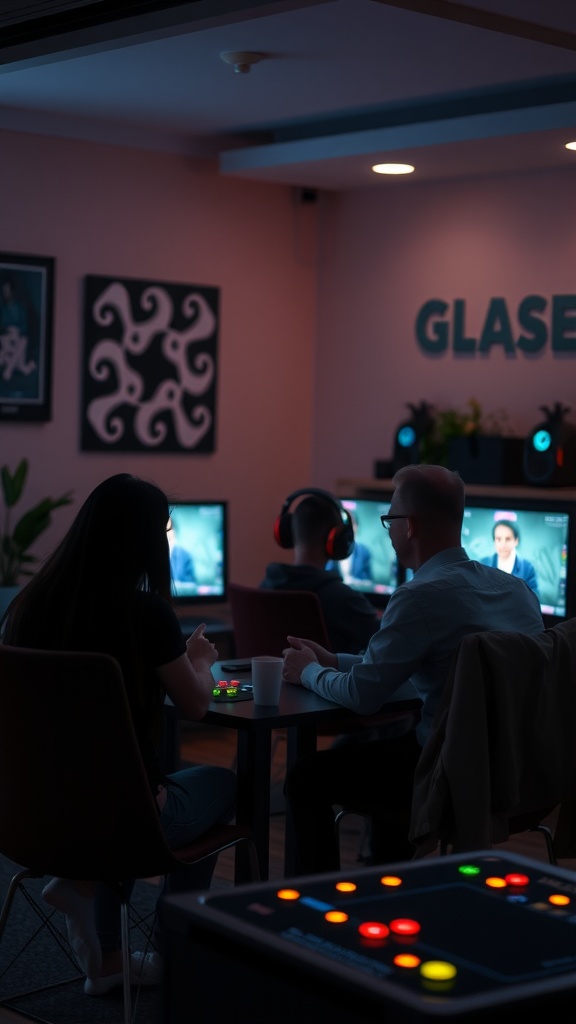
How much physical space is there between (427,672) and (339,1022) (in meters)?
1.94

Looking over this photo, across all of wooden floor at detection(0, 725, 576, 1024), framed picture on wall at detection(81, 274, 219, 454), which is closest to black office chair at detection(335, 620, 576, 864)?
wooden floor at detection(0, 725, 576, 1024)

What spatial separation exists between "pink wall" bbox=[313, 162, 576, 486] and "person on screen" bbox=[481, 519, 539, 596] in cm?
67

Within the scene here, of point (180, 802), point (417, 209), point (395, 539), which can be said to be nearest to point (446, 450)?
point (417, 209)

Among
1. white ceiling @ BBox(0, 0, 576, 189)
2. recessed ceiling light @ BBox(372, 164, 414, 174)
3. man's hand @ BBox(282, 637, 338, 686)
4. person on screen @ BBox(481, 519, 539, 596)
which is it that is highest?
white ceiling @ BBox(0, 0, 576, 189)

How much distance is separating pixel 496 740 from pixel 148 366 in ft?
12.0

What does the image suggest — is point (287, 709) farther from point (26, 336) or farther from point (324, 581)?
point (26, 336)

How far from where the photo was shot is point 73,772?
2676 mm

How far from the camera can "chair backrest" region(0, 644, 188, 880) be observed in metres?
2.61

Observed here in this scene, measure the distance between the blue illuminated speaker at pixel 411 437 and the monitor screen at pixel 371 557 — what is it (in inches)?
12.4

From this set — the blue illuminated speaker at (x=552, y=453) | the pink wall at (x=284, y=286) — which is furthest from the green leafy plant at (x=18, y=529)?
the blue illuminated speaker at (x=552, y=453)

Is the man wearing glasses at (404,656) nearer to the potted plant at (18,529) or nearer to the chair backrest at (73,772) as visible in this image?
the chair backrest at (73,772)

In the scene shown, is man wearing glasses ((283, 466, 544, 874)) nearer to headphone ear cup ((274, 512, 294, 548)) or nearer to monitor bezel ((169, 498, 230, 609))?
headphone ear cup ((274, 512, 294, 548))

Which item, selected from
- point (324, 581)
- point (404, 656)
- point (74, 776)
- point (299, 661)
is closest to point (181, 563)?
point (324, 581)

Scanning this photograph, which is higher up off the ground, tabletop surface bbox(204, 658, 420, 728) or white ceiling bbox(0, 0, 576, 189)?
A: white ceiling bbox(0, 0, 576, 189)
